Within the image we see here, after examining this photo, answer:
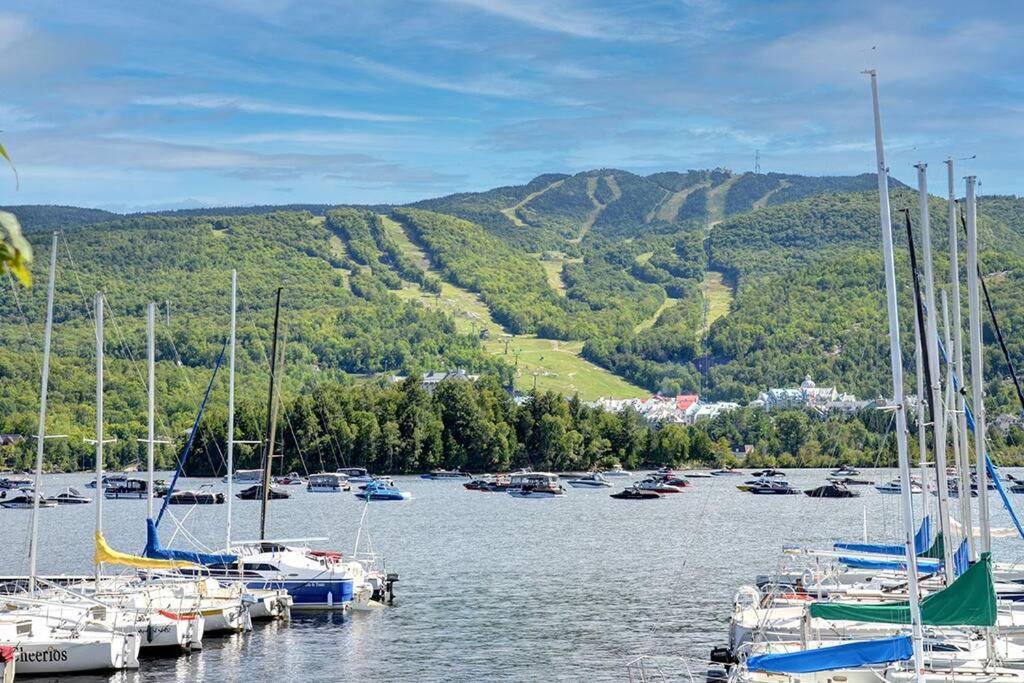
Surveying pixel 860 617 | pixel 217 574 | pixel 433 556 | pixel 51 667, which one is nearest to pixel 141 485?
pixel 433 556

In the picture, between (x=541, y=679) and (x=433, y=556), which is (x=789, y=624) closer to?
(x=541, y=679)

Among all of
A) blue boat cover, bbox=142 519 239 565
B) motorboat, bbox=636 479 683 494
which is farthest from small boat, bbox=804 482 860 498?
blue boat cover, bbox=142 519 239 565

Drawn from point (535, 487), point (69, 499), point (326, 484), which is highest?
point (326, 484)

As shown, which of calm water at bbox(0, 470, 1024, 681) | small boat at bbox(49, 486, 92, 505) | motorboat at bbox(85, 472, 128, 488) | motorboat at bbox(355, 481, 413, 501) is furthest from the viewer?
motorboat at bbox(85, 472, 128, 488)

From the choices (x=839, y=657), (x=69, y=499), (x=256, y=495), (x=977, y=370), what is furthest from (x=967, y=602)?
(x=256, y=495)

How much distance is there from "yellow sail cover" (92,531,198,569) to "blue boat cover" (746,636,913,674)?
31324 mm

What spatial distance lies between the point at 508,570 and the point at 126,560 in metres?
30.0

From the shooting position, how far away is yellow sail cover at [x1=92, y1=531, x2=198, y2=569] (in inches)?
2248

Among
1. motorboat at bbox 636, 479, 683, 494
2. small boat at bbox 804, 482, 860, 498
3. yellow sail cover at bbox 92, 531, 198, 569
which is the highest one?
motorboat at bbox 636, 479, 683, 494

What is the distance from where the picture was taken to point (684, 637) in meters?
57.1

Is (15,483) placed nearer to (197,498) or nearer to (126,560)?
(197,498)

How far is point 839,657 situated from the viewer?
32.7 m

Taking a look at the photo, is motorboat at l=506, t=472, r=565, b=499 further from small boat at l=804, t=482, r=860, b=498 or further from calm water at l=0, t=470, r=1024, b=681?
small boat at l=804, t=482, r=860, b=498

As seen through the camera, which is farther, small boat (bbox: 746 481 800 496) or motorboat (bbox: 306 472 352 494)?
motorboat (bbox: 306 472 352 494)
